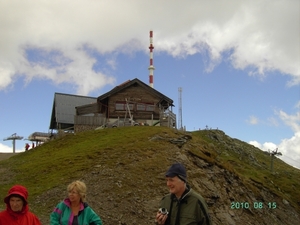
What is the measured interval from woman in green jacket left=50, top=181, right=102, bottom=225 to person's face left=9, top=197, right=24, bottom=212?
70cm

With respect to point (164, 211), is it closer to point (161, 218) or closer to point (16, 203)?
point (161, 218)

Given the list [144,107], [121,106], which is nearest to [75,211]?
[121,106]

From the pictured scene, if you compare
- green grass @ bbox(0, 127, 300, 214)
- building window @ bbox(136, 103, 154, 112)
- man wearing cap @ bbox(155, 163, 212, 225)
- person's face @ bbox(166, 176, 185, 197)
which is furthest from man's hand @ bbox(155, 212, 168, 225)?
building window @ bbox(136, 103, 154, 112)

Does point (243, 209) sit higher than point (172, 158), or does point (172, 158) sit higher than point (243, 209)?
point (172, 158)

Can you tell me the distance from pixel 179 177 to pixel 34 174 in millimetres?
17975

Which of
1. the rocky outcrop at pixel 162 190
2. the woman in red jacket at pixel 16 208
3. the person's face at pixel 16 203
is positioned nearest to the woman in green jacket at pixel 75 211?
the woman in red jacket at pixel 16 208

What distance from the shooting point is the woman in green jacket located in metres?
6.34

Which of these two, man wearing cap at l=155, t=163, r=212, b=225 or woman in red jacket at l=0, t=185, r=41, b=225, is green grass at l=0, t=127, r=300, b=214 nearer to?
woman in red jacket at l=0, t=185, r=41, b=225

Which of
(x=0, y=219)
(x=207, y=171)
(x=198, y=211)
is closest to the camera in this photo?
(x=198, y=211)

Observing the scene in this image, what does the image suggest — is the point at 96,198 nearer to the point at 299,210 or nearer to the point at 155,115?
the point at 299,210

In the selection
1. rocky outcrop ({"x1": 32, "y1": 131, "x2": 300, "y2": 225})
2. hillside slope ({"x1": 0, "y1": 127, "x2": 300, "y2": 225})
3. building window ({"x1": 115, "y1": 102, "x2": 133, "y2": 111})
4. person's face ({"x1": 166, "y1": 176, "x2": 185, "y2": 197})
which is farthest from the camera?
building window ({"x1": 115, "y1": 102, "x2": 133, "y2": 111})

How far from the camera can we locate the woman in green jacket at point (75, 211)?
6.34 metres

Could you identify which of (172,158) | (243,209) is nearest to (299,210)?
(243,209)

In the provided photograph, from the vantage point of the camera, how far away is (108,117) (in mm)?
38656
